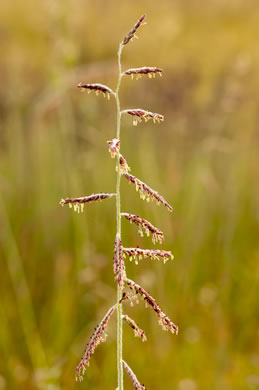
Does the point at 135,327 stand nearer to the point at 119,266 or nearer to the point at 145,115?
the point at 119,266

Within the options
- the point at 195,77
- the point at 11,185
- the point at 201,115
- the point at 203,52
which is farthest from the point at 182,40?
the point at 11,185

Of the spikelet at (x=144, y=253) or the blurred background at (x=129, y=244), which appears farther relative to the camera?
the blurred background at (x=129, y=244)

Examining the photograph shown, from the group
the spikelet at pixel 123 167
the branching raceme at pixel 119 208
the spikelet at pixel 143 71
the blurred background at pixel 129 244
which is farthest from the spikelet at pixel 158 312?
the blurred background at pixel 129 244

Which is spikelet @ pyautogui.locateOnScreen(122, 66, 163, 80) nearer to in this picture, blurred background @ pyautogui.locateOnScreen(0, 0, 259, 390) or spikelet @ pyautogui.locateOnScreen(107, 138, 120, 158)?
spikelet @ pyautogui.locateOnScreen(107, 138, 120, 158)

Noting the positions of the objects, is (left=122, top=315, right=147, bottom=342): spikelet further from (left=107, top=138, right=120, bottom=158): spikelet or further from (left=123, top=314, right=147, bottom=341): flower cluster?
(left=107, top=138, right=120, bottom=158): spikelet

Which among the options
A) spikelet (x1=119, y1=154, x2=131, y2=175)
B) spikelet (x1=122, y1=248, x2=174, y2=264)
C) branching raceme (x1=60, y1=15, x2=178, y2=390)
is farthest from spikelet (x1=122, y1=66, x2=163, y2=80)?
spikelet (x1=122, y1=248, x2=174, y2=264)

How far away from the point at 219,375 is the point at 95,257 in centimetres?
88

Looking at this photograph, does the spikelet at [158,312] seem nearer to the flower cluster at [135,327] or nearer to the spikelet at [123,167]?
the flower cluster at [135,327]

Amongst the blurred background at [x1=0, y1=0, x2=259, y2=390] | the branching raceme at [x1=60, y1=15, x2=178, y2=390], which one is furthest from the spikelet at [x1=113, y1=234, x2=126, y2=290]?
the blurred background at [x1=0, y1=0, x2=259, y2=390]

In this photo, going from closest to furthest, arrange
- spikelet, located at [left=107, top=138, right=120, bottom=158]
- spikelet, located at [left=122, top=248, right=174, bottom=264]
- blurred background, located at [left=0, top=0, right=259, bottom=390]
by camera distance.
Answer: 1. spikelet, located at [left=107, top=138, right=120, bottom=158]
2. spikelet, located at [left=122, top=248, right=174, bottom=264]
3. blurred background, located at [left=0, top=0, right=259, bottom=390]

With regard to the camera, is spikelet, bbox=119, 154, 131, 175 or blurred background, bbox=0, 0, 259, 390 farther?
blurred background, bbox=0, 0, 259, 390

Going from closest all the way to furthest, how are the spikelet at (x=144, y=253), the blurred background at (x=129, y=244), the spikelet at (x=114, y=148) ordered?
the spikelet at (x=114, y=148), the spikelet at (x=144, y=253), the blurred background at (x=129, y=244)

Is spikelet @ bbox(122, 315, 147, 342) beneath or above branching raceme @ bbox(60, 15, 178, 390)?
beneath

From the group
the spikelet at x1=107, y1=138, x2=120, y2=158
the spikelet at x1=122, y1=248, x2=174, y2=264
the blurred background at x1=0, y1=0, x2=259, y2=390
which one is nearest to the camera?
the spikelet at x1=107, y1=138, x2=120, y2=158
